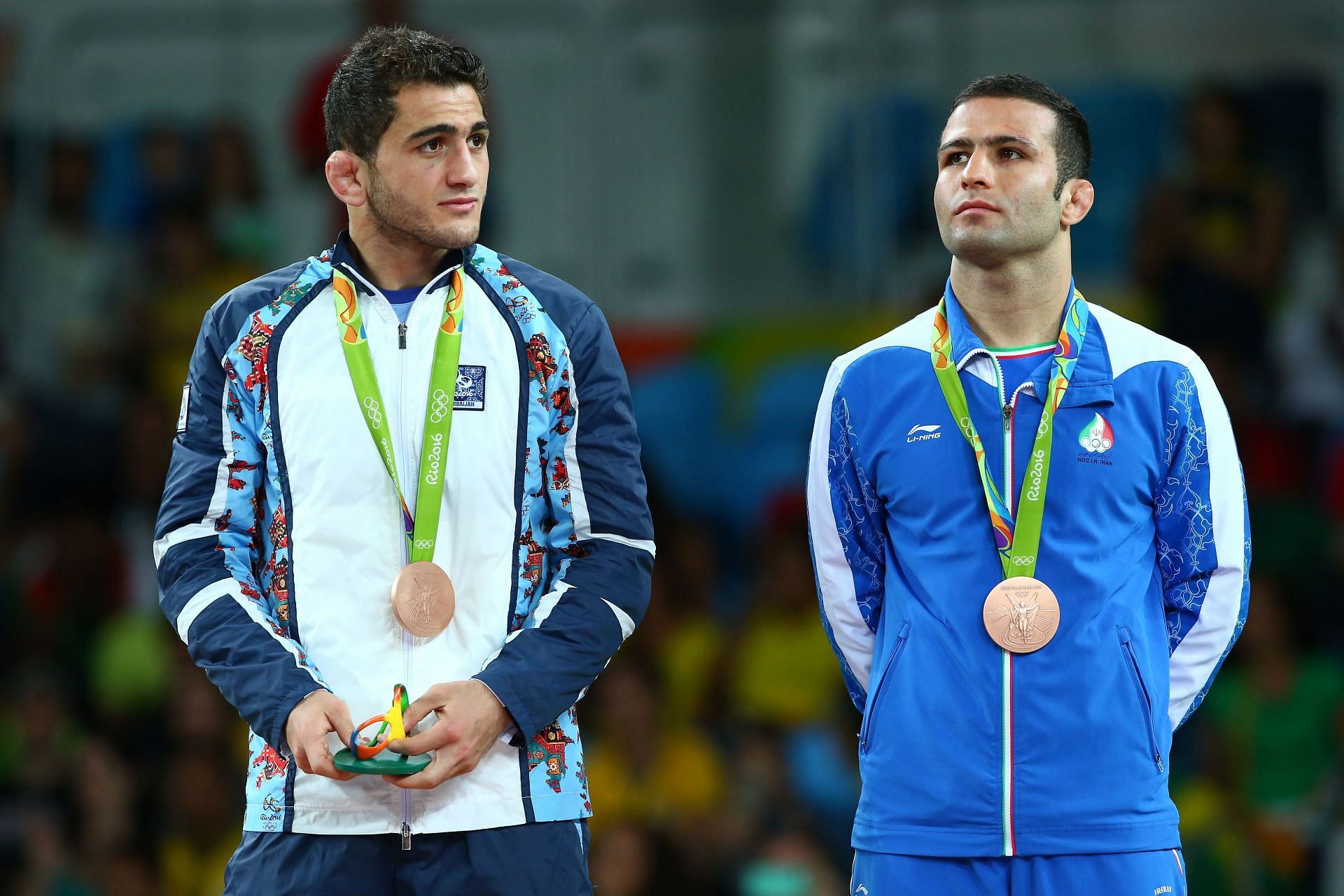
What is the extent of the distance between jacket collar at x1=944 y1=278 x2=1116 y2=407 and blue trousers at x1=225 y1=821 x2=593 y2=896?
114 cm

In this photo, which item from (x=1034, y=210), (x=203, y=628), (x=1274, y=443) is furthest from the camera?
(x=1274, y=443)

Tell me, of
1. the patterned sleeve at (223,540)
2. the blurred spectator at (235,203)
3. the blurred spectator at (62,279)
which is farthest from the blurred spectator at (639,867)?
the blurred spectator at (62,279)

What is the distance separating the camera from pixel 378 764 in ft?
9.46

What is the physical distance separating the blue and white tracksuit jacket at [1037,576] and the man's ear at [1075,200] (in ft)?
0.59

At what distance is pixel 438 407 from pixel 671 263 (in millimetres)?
5372

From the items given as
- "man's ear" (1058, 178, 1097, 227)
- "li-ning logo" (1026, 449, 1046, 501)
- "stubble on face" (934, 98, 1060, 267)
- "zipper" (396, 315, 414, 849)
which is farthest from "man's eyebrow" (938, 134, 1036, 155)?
"zipper" (396, 315, 414, 849)

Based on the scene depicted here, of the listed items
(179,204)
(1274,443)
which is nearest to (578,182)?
(179,204)

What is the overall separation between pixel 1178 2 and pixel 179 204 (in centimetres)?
454

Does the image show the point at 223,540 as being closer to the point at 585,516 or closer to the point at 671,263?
the point at 585,516

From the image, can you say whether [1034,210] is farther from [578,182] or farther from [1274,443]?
[578,182]

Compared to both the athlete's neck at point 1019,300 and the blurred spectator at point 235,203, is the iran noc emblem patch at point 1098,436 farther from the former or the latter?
the blurred spectator at point 235,203

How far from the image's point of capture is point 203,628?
308cm

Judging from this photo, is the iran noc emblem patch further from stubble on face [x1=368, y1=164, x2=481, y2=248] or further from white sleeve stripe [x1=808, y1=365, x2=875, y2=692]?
stubble on face [x1=368, y1=164, x2=481, y2=248]


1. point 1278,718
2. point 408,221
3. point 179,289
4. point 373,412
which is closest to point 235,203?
point 179,289
